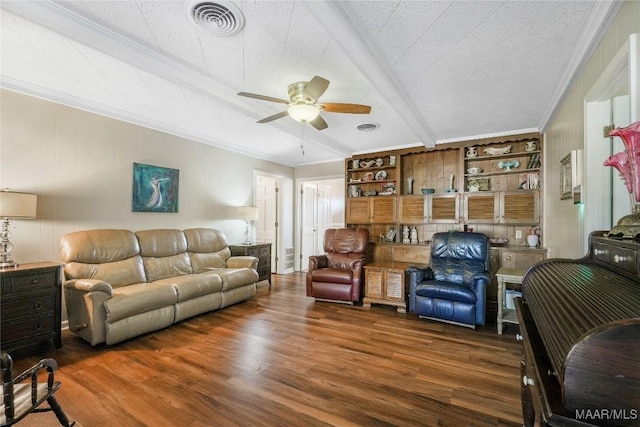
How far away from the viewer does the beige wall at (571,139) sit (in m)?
1.65

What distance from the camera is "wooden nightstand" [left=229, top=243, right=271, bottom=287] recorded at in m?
4.81

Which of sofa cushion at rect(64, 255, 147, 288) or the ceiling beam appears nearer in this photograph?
the ceiling beam

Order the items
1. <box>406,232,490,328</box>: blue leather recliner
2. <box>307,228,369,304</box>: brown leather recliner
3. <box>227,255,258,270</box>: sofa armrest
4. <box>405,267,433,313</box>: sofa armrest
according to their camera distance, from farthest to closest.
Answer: <box>227,255,258,270</box>: sofa armrest, <box>307,228,369,304</box>: brown leather recliner, <box>405,267,433,313</box>: sofa armrest, <box>406,232,490,328</box>: blue leather recliner

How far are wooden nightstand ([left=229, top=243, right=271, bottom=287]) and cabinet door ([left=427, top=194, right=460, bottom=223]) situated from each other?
9.48 feet

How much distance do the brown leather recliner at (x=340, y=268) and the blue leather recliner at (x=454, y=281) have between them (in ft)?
2.52

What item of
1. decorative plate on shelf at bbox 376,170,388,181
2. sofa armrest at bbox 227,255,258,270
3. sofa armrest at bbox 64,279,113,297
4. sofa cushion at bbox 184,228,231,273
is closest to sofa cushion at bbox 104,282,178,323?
sofa armrest at bbox 64,279,113,297

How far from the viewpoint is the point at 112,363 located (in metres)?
2.43

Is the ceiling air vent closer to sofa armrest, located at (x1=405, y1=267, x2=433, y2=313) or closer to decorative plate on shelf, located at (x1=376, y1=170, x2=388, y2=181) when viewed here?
sofa armrest, located at (x1=405, y1=267, x2=433, y2=313)

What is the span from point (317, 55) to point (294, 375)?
2560 mm

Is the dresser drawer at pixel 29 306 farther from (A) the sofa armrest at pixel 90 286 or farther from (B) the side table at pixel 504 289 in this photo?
(B) the side table at pixel 504 289

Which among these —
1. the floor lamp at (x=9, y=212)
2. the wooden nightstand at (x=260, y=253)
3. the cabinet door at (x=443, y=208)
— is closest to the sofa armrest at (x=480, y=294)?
the cabinet door at (x=443, y=208)

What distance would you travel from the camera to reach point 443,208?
4.56 metres

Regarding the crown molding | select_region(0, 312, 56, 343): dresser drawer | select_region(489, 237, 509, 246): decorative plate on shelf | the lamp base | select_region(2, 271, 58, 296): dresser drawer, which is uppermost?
the crown molding

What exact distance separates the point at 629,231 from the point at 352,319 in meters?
2.83
